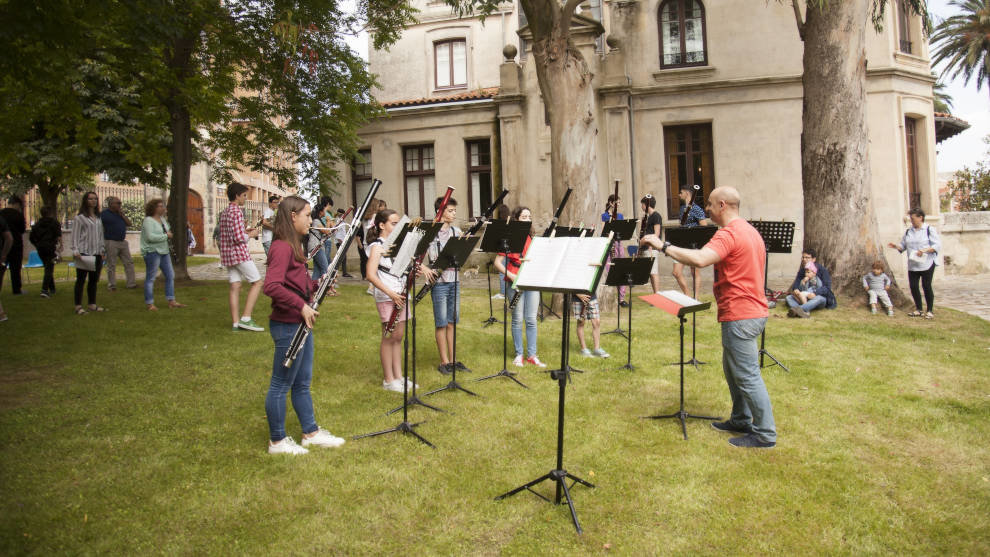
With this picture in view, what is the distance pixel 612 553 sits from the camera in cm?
375

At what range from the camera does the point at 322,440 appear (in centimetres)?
541

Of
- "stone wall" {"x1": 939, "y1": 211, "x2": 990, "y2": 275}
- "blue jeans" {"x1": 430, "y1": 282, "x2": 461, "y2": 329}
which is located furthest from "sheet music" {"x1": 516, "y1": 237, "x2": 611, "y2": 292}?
"stone wall" {"x1": 939, "y1": 211, "x2": 990, "y2": 275}

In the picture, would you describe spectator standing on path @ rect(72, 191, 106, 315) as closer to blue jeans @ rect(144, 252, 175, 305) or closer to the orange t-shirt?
blue jeans @ rect(144, 252, 175, 305)

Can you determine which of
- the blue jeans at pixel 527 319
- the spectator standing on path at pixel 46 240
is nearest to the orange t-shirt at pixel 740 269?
the blue jeans at pixel 527 319

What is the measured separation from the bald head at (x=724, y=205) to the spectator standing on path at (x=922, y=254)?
8.06 m

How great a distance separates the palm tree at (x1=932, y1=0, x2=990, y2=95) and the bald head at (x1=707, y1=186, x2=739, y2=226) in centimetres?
3493

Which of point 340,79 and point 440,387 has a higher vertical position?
point 340,79

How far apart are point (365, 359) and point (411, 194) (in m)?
14.4

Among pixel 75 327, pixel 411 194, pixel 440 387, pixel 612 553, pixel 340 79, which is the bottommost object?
pixel 612 553

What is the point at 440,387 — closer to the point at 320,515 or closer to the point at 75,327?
the point at 320,515

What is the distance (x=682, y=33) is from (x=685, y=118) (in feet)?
9.59

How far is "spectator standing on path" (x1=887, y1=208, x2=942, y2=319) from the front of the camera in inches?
455

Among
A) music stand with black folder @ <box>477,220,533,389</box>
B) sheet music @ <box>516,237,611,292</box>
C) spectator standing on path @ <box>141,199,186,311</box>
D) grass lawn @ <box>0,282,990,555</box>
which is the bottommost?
grass lawn @ <box>0,282,990,555</box>

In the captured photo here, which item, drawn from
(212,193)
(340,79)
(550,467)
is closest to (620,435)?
(550,467)
